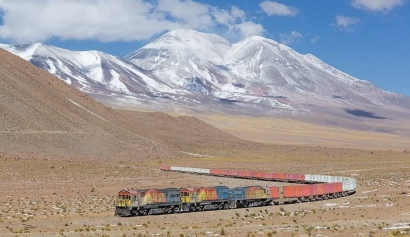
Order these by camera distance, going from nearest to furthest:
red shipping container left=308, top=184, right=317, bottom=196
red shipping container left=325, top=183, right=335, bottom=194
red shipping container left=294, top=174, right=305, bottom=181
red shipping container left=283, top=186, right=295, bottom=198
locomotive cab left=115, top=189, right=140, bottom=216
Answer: locomotive cab left=115, top=189, right=140, bottom=216, red shipping container left=283, top=186, right=295, bottom=198, red shipping container left=308, top=184, right=317, bottom=196, red shipping container left=325, top=183, right=335, bottom=194, red shipping container left=294, top=174, right=305, bottom=181

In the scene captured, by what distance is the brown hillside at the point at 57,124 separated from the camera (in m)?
109

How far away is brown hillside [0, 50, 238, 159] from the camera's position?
109444 mm

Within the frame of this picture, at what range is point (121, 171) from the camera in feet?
313

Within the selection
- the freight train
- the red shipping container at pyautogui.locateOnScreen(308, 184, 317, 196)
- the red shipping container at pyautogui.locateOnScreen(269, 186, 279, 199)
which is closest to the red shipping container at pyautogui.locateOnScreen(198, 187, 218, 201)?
the freight train

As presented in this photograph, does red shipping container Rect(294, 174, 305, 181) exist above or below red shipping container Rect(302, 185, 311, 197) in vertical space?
above

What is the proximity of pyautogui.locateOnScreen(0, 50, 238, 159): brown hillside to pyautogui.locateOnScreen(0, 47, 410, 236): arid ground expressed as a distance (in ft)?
0.96

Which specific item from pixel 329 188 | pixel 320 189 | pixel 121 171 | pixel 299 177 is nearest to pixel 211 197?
pixel 320 189

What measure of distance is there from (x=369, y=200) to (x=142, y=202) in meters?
24.2

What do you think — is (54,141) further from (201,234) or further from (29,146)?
(201,234)

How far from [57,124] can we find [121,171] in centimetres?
2861

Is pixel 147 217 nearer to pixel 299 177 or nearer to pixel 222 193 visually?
pixel 222 193

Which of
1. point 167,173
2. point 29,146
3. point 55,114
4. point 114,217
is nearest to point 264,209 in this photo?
point 114,217

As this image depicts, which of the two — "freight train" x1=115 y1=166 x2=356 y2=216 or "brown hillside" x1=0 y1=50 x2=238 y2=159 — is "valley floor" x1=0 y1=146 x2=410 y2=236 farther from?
"brown hillside" x1=0 y1=50 x2=238 y2=159

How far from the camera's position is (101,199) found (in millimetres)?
59750
